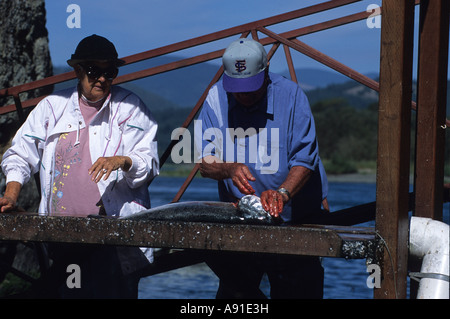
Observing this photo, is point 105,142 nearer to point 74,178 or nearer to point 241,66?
point 74,178

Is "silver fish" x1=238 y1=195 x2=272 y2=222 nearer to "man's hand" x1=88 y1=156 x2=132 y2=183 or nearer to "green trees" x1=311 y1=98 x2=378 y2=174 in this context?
"man's hand" x1=88 y1=156 x2=132 y2=183

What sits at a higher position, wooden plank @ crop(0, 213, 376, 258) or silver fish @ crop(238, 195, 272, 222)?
silver fish @ crop(238, 195, 272, 222)

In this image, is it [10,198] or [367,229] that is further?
[10,198]

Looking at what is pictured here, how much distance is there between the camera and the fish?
11.9 ft

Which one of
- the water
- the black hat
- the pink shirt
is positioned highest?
the black hat

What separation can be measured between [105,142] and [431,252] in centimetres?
194

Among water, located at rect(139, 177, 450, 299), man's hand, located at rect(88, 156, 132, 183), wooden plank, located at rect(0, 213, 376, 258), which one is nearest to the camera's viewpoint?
wooden plank, located at rect(0, 213, 376, 258)

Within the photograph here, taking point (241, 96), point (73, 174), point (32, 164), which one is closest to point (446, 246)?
point (241, 96)

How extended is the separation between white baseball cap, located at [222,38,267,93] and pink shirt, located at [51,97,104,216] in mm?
858

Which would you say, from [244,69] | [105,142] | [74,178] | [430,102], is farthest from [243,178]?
[430,102]

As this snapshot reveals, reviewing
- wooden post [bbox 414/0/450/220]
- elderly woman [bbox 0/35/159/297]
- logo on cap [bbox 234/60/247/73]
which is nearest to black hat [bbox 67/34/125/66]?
elderly woman [bbox 0/35/159/297]

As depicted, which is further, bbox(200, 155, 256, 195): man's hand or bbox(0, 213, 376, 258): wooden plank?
bbox(200, 155, 256, 195): man's hand

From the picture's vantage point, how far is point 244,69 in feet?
13.1

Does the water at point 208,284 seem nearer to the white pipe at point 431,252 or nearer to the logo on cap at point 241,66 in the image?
the logo on cap at point 241,66
